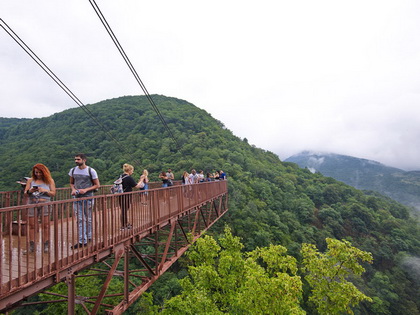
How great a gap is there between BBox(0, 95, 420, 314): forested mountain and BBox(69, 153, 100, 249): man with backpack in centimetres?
2317

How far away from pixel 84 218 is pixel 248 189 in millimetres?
41738

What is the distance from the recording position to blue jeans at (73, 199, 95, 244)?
135 inches

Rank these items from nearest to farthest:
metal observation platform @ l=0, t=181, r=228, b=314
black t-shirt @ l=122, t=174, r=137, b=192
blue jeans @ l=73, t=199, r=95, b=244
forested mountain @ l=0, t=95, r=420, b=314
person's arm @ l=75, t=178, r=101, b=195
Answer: metal observation platform @ l=0, t=181, r=228, b=314
blue jeans @ l=73, t=199, r=95, b=244
person's arm @ l=75, t=178, r=101, b=195
black t-shirt @ l=122, t=174, r=137, b=192
forested mountain @ l=0, t=95, r=420, b=314

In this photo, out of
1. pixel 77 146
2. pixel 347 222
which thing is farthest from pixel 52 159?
pixel 347 222

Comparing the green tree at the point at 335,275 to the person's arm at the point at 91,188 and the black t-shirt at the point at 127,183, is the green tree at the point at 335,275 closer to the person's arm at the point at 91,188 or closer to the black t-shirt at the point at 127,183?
the black t-shirt at the point at 127,183

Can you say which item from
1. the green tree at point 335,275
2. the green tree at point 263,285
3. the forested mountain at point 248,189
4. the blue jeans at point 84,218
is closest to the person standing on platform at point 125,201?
the blue jeans at point 84,218

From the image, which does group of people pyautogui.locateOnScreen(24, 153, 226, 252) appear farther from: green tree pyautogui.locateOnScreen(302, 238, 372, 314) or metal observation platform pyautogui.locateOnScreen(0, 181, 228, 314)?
green tree pyautogui.locateOnScreen(302, 238, 372, 314)

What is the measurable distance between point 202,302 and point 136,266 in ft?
70.3

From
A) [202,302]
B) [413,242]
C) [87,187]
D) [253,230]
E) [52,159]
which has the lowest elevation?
[413,242]

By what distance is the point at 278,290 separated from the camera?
382 inches

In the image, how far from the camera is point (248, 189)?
1727 inches

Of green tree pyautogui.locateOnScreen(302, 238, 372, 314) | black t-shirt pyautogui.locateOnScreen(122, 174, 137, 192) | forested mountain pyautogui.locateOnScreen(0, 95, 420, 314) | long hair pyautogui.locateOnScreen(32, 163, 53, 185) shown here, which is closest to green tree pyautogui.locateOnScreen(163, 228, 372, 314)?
green tree pyautogui.locateOnScreen(302, 238, 372, 314)

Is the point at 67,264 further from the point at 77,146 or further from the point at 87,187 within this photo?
the point at 77,146

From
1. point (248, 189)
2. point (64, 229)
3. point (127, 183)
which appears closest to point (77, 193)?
point (127, 183)
